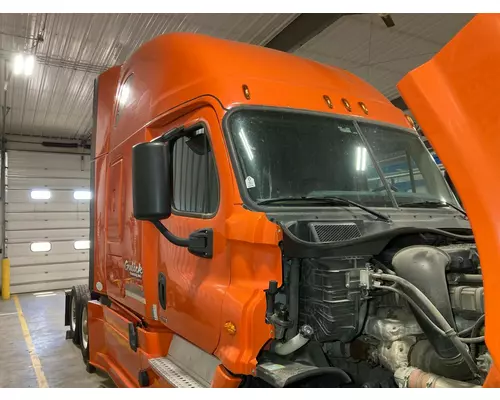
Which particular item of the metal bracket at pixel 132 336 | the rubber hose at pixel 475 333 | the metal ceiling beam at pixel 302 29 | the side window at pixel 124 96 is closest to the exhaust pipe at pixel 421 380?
the rubber hose at pixel 475 333

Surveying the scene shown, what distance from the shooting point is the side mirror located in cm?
260

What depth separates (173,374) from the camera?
3.00 m

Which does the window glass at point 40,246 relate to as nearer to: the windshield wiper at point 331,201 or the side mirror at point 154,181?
the side mirror at point 154,181

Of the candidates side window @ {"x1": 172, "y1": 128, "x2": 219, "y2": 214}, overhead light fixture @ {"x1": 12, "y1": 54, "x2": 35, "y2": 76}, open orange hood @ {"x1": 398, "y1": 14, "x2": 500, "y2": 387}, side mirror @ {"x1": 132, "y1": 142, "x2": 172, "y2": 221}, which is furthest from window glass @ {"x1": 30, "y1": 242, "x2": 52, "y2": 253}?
open orange hood @ {"x1": 398, "y1": 14, "x2": 500, "y2": 387}

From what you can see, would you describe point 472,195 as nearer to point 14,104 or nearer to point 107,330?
point 107,330

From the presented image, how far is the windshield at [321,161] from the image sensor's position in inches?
107

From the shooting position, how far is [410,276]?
209 centimetres

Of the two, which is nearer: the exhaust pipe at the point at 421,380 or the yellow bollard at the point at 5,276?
the exhaust pipe at the point at 421,380

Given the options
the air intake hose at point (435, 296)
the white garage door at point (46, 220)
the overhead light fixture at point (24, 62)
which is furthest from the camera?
the white garage door at point (46, 220)

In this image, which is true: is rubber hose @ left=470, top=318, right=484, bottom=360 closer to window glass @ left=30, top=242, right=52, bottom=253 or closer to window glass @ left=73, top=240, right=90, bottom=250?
window glass @ left=73, top=240, right=90, bottom=250

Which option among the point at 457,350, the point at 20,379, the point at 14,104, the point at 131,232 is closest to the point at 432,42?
the point at 131,232

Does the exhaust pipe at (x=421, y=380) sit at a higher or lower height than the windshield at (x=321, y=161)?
lower

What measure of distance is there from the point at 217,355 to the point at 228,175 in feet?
3.50

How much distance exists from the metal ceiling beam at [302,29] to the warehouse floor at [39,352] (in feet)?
16.7
